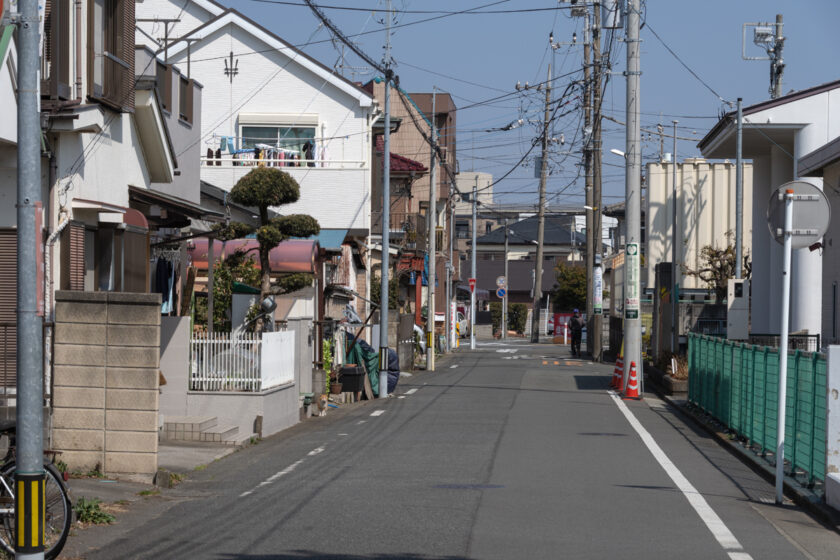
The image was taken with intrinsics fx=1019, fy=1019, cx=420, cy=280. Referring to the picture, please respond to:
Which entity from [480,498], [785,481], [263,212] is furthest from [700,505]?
[263,212]

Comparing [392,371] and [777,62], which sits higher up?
[777,62]

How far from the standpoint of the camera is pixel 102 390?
38.5 ft

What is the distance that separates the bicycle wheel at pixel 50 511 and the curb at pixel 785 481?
261 inches

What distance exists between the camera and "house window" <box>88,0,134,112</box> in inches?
539

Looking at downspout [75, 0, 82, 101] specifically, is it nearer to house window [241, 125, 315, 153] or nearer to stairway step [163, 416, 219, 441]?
stairway step [163, 416, 219, 441]

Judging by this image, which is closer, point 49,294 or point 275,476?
point 275,476

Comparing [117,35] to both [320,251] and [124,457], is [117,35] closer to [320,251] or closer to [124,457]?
[124,457]

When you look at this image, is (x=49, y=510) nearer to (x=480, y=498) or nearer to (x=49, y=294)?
(x=480, y=498)

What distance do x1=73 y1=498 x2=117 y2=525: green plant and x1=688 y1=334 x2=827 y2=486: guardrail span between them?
7.16 meters

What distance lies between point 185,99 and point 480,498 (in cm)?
1240

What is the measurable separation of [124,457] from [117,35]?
624 centimetres

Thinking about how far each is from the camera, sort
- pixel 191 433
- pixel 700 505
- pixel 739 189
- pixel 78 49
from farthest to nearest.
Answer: pixel 739 189 < pixel 191 433 < pixel 78 49 < pixel 700 505

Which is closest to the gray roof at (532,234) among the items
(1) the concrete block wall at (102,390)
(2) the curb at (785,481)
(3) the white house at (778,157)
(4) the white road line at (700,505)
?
(3) the white house at (778,157)

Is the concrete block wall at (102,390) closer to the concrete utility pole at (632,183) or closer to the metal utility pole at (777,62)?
the concrete utility pole at (632,183)
